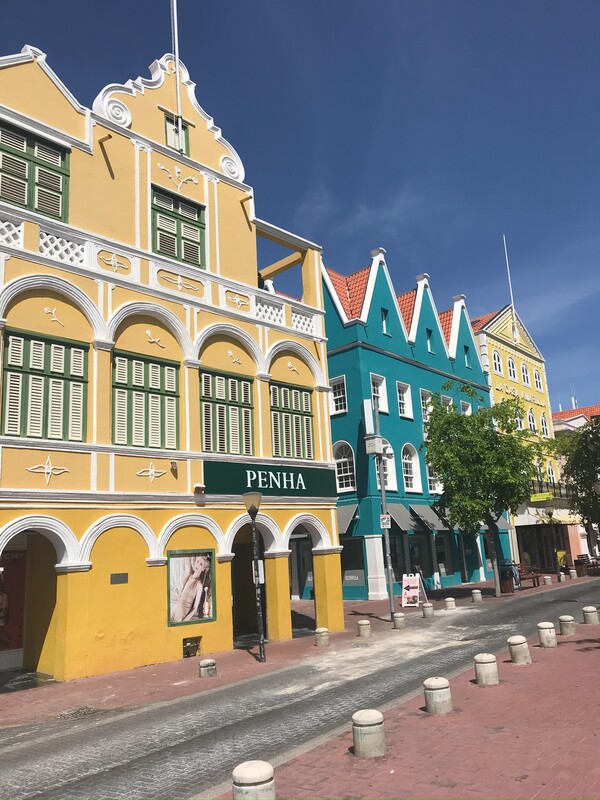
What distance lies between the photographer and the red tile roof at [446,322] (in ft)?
128

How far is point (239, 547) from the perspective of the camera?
21.0 metres

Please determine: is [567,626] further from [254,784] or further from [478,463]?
[254,784]

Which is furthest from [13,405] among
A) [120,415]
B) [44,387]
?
[120,415]

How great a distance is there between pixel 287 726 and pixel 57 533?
6896 millimetres

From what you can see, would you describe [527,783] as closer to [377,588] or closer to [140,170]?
[140,170]

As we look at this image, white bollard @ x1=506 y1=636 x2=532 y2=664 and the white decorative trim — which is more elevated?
the white decorative trim

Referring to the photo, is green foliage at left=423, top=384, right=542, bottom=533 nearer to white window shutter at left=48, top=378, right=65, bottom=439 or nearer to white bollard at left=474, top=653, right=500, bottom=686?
white bollard at left=474, top=653, right=500, bottom=686

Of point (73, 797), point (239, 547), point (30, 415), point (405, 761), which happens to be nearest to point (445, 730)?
point (405, 761)

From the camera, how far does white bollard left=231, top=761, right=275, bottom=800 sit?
5969mm

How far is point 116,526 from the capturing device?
1501 cm

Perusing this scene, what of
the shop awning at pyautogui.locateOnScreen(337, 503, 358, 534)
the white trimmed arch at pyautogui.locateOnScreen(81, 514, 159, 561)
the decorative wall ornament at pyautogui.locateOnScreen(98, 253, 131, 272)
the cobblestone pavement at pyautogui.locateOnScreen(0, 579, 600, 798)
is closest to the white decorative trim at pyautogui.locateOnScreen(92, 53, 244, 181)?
the decorative wall ornament at pyautogui.locateOnScreen(98, 253, 131, 272)

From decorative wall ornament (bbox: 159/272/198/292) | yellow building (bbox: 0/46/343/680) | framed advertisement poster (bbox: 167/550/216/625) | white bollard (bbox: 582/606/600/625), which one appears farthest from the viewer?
decorative wall ornament (bbox: 159/272/198/292)

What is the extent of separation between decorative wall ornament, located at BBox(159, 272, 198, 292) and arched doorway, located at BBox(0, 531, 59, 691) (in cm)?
697

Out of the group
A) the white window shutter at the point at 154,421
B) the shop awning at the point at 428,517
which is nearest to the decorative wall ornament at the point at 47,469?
the white window shutter at the point at 154,421
